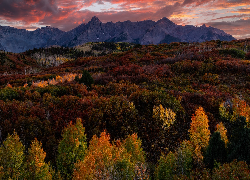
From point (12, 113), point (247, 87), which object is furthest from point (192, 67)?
point (12, 113)

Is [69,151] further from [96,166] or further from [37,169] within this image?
[96,166]

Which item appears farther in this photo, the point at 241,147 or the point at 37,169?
the point at 241,147

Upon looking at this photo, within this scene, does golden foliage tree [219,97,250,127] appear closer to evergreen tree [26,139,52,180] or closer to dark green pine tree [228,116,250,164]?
dark green pine tree [228,116,250,164]

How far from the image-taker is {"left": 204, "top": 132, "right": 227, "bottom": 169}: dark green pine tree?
718 centimetres

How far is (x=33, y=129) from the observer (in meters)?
9.80

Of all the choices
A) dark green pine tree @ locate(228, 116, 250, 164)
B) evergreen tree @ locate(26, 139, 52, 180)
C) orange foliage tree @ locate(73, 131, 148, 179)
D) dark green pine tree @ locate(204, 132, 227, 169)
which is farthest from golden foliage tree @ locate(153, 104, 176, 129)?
evergreen tree @ locate(26, 139, 52, 180)

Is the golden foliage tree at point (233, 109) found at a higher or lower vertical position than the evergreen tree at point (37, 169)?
higher

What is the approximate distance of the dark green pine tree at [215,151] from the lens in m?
7.18

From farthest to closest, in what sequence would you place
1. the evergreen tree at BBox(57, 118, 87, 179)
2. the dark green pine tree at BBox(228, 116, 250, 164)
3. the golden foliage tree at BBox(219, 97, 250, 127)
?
the golden foliage tree at BBox(219, 97, 250, 127) < the evergreen tree at BBox(57, 118, 87, 179) < the dark green pine tree at BBox(228, 116, 250, 164)

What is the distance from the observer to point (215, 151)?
23.8ft

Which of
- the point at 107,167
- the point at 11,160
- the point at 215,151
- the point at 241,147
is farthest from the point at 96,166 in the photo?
the point at 241,147

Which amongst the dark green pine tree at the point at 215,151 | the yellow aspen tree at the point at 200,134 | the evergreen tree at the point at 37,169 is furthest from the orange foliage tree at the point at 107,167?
the yellow aspen tree at the point at 200,134

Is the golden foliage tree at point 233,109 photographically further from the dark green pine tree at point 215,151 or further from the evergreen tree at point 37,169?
the evergreen tree at point 37,169

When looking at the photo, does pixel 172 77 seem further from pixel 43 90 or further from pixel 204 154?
pixel 43 90
